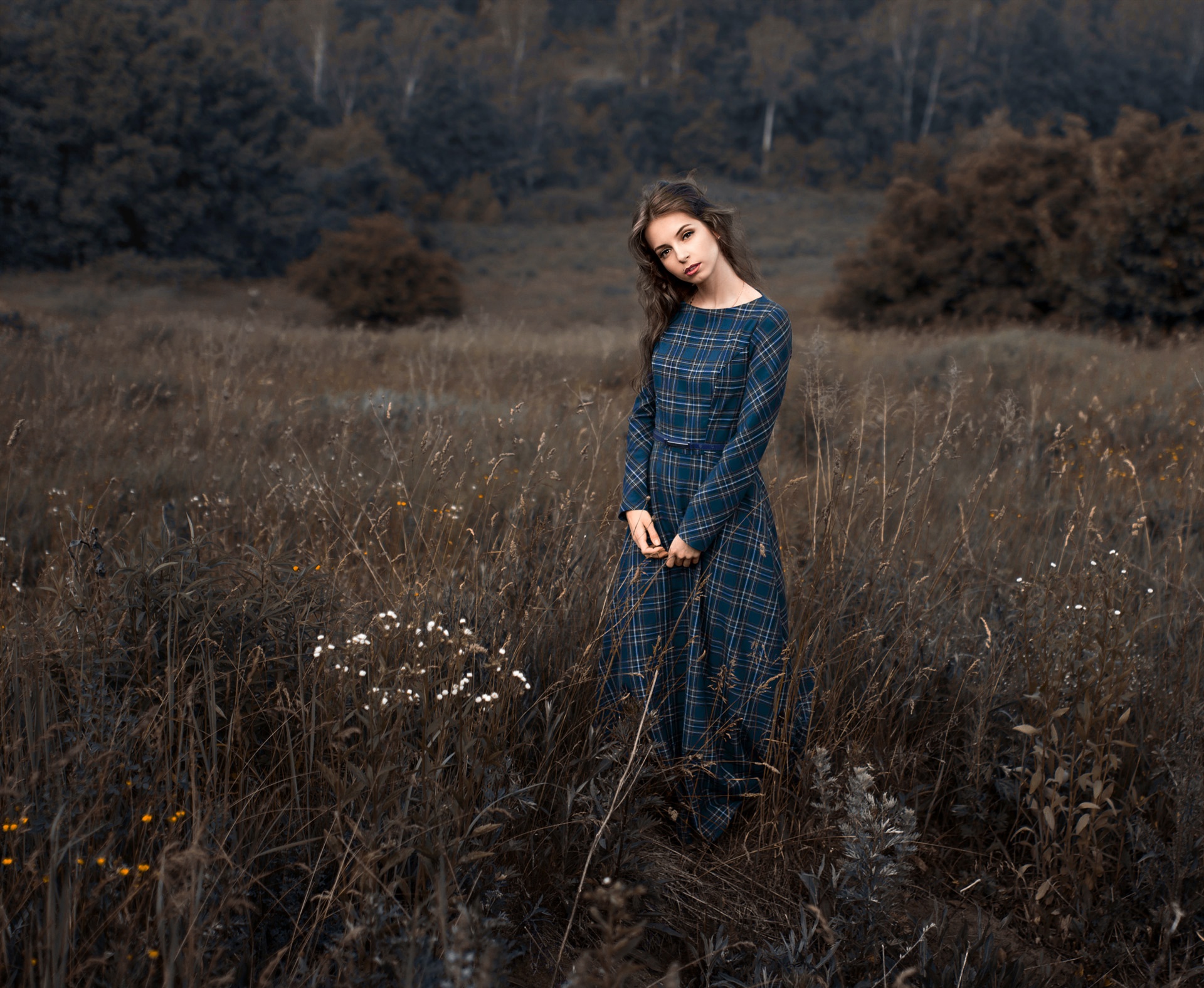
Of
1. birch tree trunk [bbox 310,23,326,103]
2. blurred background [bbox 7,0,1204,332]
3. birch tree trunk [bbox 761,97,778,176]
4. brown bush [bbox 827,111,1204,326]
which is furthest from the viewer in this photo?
birch tree trunk [bbox 761,97,778,176]

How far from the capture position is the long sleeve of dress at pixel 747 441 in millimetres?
2158

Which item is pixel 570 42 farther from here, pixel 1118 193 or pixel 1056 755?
pixel 1056 755

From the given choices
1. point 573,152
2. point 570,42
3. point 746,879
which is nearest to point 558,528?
point 746,879

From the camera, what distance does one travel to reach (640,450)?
2.42 meters

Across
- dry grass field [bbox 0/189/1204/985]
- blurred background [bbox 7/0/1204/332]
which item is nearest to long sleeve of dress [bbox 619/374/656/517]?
dry grass field [bbox 0/189/1204/985]

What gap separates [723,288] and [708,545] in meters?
0.68

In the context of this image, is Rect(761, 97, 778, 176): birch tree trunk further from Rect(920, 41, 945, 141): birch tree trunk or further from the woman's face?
the woman's face

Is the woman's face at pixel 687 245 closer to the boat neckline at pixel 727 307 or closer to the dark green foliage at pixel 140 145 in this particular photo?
the boat neckline at pixel 727 307

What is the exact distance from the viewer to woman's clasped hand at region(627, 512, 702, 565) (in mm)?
2193

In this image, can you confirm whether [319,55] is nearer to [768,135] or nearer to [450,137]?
[450,137]

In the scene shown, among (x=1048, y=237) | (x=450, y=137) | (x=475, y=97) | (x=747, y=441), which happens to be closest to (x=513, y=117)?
(x=475, y=97)

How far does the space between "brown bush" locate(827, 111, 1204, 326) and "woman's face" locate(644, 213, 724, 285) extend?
11401 mm

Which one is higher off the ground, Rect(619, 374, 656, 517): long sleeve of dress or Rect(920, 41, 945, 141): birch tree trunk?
Rect(920, 41, 945, 141): birch tree trunk

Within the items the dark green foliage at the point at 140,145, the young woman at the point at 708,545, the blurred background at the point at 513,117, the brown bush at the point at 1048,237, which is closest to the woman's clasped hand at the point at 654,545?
the young woman at the point at 708,545
